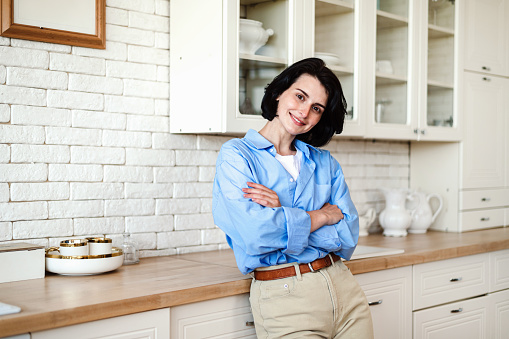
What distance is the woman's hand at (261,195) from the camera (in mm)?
1860

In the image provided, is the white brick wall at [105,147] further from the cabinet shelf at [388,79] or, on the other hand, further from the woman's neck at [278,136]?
the cabinet shelf at [388,79]

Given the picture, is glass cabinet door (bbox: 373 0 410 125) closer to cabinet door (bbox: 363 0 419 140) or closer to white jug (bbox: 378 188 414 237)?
cabinet door (bbox: 363 0 419 140)

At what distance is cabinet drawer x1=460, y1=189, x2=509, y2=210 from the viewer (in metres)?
3.53

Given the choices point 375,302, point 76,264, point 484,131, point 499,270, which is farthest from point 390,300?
point 484,131

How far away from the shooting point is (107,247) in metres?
2.15

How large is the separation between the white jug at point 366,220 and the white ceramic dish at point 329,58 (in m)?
0.97

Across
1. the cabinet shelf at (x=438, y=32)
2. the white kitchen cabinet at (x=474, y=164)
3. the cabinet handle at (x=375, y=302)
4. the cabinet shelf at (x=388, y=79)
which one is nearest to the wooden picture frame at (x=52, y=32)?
the cabinet shelf at (x=388, y=79)

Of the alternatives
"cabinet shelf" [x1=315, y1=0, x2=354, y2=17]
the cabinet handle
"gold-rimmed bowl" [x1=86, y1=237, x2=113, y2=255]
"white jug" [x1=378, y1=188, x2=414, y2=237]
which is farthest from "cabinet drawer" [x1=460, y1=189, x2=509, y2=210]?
"gold-rimmed bowl" [x1=86, y1=237, x2=113, y2=255]

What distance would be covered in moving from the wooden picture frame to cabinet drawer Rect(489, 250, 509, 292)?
7.26 feet

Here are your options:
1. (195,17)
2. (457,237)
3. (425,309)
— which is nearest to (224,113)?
(195,17)

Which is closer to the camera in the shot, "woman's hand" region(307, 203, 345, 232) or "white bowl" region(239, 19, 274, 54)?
"woman's hand" region(307, 203, 345, 232)

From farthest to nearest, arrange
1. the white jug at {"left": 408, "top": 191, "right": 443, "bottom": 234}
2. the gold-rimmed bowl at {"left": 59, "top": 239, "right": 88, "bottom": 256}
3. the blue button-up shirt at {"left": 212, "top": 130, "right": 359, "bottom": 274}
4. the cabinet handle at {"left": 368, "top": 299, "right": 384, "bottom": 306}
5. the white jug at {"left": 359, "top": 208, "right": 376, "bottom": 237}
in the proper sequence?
the white jug at {"left": 408, "top": 191, "right": 443, "bottom": 234} < the white jug at {"left": 359, "top": 208, "right": 376, "bottom": 237} < the cabinet handle at {"left": 368, "top": 299, "right": 384, "bottom": 306} < the gold-rimmed bowl at {"left": 59, "top": 239, "right": 88, "bottom": 256} < the blue button-up shirt at {"left": 212, "top": 130, "right": 359, "bottom": 274}

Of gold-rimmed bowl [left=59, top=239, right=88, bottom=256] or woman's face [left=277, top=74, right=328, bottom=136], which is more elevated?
woman's face [left=277, top=74, right=328, bottom=136]

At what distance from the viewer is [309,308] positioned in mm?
1921
